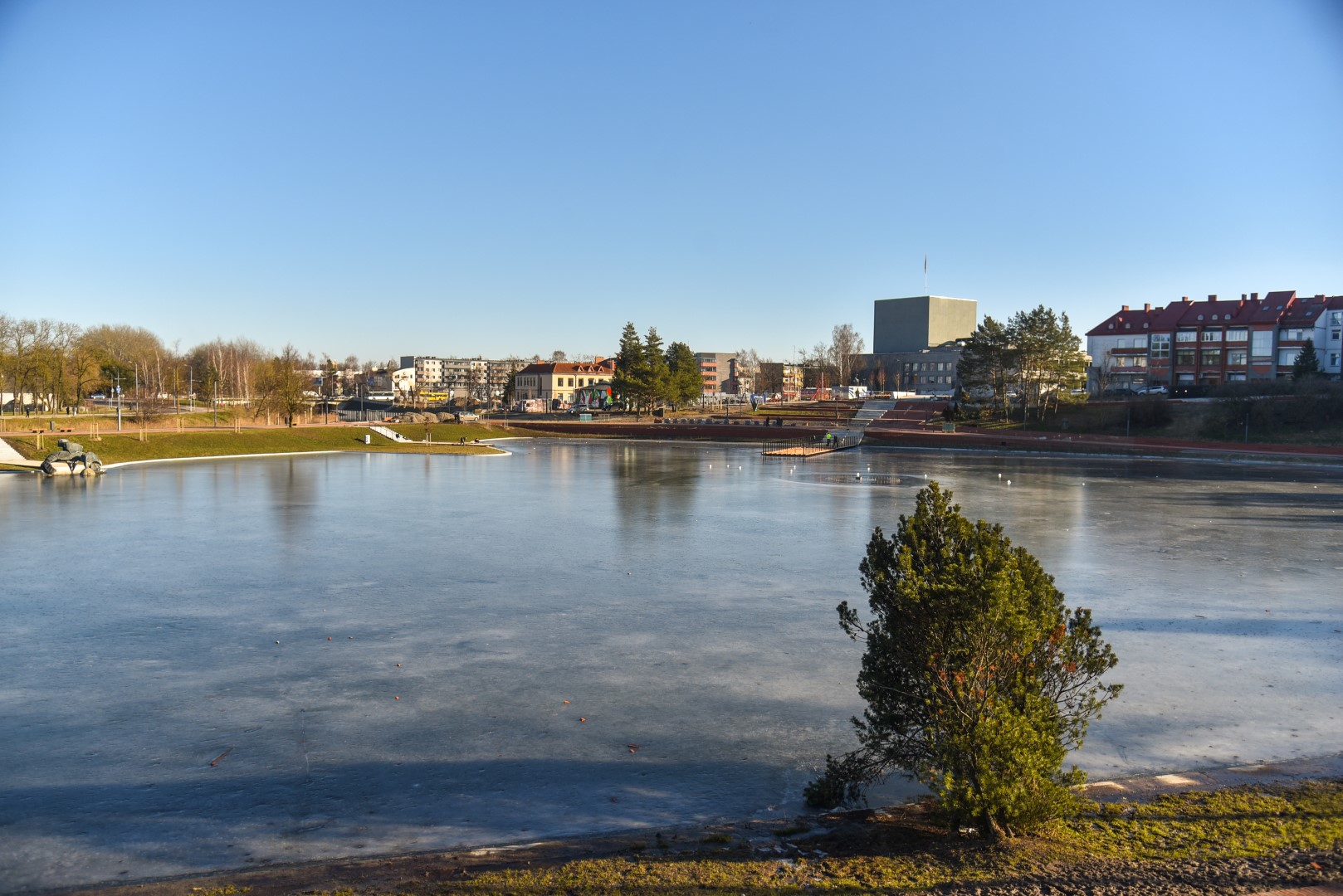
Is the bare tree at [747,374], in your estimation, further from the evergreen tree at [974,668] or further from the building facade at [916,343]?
the evergreen tree at [974,668]

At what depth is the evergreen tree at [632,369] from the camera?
8475 cm

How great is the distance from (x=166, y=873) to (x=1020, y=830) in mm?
5764

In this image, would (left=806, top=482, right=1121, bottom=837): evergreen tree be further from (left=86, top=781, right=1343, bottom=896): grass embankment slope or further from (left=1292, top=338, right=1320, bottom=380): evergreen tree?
(left=1292, top=338, right=1320, bottom=380): evergreen tree

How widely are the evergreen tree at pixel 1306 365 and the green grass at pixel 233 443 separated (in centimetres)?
6062

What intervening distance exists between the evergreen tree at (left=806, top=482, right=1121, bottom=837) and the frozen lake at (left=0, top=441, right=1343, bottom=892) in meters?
1.45

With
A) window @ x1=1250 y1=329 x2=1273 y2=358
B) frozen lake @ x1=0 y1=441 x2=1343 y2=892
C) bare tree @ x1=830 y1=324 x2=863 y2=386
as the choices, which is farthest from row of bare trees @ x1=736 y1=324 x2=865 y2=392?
frozen lake @ x1=0 y1=441 x2=1343 y2=892

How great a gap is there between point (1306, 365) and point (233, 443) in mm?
76235

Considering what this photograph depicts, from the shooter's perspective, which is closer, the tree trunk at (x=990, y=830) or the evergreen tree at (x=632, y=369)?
the tree trunk at (x=990, y=830)

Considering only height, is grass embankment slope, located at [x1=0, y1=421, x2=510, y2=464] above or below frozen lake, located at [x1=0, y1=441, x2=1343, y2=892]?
above

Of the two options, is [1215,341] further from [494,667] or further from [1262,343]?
[494,667]

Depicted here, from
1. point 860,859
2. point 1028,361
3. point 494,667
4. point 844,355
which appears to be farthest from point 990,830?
point 844,355

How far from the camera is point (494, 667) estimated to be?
1081 centimetres

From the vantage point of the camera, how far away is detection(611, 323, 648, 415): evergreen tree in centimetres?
8475

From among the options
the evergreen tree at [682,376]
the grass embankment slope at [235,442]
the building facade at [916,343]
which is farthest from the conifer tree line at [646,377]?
the building facade at [916,343]
